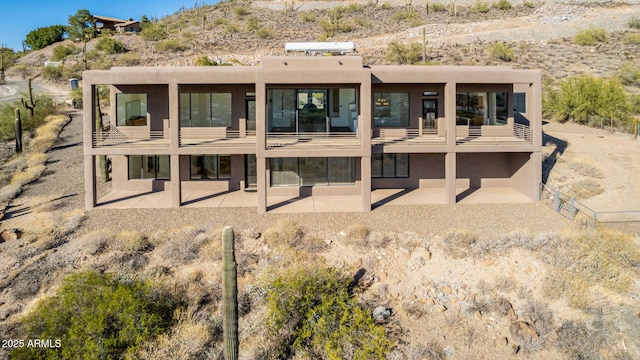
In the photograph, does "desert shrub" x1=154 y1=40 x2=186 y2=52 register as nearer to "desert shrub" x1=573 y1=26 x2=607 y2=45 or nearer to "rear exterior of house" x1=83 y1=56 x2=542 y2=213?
"rear exterior of house" x1=83 y1=56 x2=542 y2=213

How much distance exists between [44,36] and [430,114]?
8764cm

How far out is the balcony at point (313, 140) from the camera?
19.4 meters

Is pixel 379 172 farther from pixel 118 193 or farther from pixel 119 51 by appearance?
pixel 119 51

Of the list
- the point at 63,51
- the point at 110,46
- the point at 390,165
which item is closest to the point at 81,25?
the point at 63,51

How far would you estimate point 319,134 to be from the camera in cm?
2052

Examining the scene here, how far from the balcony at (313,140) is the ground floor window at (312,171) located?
3.73ft

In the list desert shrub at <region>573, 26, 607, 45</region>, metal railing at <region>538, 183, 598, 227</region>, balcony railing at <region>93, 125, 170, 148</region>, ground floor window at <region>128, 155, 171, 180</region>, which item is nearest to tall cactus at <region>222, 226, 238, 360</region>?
balcony railing at <region>93, 125, 170, 148</region>

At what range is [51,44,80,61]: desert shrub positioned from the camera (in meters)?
65.8

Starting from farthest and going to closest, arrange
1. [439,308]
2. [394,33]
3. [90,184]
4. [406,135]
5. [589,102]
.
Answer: [394,33], [589,102], [406,135], [90,184], [439,308]

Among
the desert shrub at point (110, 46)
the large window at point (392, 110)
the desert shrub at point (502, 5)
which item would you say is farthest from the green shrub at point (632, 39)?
the desert shrub at point (110, 46)

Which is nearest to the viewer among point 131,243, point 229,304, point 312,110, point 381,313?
point 229,304

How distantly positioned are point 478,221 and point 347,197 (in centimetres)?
656

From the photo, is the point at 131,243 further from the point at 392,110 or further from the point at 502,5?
the point at 502,5

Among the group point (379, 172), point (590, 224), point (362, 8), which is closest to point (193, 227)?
point (379, 172)
